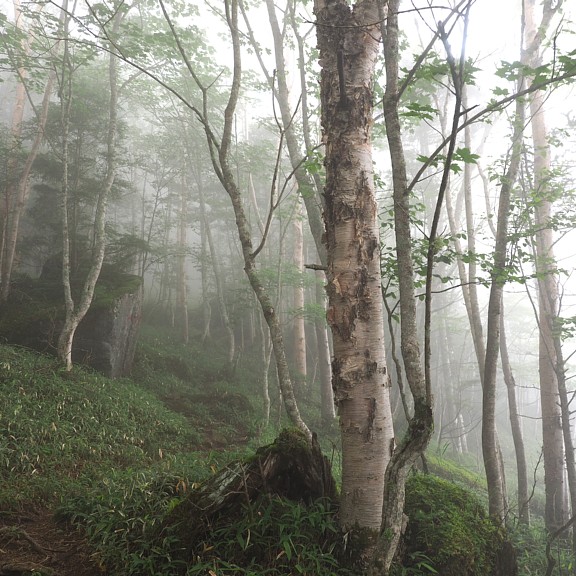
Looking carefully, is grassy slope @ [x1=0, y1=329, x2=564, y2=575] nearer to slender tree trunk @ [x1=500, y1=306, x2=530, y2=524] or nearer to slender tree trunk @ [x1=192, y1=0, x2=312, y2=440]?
slender tree trunk @ [x1=500, y1=306, x2=530, y2=524]

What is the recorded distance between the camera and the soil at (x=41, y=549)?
9.25 feet

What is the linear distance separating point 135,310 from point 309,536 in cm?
908

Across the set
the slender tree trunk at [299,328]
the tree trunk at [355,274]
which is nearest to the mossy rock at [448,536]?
the tree trunk at [355,274]

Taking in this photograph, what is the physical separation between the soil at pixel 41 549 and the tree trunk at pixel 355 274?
2.05 meters

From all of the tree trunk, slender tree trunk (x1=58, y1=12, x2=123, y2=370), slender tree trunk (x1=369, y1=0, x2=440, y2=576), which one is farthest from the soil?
slender tree trunk (x1=58, y1=12, x2=123, y2=370)

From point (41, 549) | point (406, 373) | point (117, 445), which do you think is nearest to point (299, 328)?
point (117, 445)

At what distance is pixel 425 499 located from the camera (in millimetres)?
3303

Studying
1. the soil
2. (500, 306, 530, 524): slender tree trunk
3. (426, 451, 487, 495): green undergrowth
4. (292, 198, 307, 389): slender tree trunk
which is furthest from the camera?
(292, 198, 307, 389): slender tree trunk

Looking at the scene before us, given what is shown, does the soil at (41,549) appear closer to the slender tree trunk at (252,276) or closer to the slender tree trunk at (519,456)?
the slender tree trunk at (252,276)

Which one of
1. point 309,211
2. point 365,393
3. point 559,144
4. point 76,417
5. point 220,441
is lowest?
point 220,441

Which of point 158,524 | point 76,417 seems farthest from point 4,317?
point 158,524

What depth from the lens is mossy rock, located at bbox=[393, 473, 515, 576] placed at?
2824 mm

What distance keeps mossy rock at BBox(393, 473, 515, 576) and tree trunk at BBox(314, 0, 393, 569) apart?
24.2 inches

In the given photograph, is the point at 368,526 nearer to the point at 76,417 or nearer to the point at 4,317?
the point at 76,417
